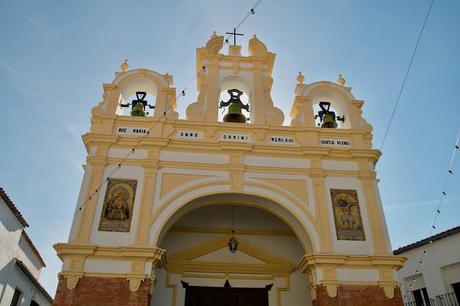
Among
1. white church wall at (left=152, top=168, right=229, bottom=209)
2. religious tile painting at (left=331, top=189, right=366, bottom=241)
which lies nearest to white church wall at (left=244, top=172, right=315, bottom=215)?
religious tile painting at (left=331, top=189, right=366, bottom=241)

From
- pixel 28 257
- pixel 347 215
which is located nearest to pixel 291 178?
pixel 347 215

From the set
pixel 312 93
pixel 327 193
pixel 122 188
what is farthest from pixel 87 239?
pixel 312 93

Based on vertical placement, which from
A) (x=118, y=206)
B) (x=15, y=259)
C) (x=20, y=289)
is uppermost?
(x=118, y=206)

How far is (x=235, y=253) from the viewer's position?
39.0 feet

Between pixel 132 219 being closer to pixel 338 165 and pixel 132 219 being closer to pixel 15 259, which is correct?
pixel 338 165

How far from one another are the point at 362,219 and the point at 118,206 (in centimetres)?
630

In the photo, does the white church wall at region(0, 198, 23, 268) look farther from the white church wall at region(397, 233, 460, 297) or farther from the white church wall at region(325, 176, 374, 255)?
the white church wall at region(397, 233, 460, 297)

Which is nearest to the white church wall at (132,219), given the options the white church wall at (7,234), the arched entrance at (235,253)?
the arched entrance at (235,253)

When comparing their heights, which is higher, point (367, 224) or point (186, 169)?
point (186, 169)

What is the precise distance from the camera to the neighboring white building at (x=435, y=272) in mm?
12498

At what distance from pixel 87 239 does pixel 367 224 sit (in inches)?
276

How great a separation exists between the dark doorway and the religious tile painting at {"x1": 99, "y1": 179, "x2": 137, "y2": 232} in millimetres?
2754

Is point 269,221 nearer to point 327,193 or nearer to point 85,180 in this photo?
point 327,193

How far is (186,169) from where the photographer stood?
10.7m
